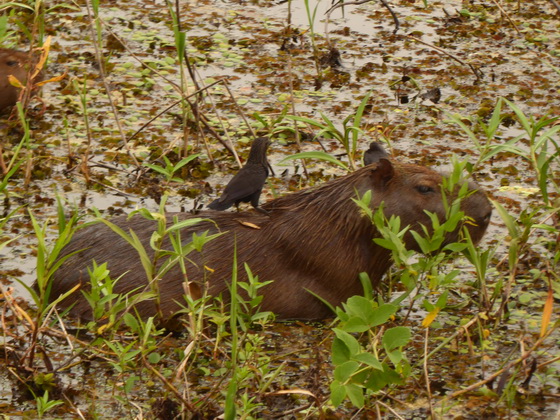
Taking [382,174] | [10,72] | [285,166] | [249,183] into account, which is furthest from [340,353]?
[10,72]

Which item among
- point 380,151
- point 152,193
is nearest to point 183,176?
point 152,193

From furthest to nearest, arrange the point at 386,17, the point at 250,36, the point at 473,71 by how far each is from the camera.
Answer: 1. the point at 386,17
2. the point at 250,36
3. the point at 473,71

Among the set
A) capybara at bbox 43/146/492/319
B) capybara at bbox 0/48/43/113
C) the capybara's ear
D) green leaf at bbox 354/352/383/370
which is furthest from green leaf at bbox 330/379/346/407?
capybara at bbox 0/48/43/113

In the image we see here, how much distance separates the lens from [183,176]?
→ 6852 mm

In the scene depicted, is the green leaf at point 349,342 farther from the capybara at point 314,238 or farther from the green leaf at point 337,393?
the capybara at point 314,238

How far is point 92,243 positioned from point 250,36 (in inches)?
161

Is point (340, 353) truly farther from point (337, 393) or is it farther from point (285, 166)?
point (285, 166)

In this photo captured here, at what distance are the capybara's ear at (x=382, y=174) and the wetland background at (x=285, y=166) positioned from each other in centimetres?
42

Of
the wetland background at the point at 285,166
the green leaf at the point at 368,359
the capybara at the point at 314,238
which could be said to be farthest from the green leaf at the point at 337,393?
the capybara at the point at 314,238

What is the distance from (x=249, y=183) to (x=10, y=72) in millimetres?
2706

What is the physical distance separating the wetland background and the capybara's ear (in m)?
0.42

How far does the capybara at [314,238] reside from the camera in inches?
212

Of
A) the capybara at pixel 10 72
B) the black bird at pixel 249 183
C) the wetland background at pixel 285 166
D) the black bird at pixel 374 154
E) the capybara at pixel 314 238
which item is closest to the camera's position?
the wetland background at pixel 285 166

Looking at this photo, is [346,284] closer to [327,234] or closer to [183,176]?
[327,234]
